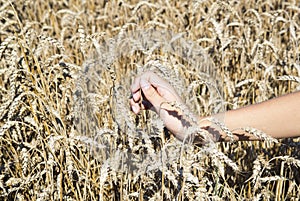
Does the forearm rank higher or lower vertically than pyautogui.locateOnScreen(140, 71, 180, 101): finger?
lower

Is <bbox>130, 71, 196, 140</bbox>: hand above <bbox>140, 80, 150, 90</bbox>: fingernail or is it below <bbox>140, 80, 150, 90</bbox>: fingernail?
below

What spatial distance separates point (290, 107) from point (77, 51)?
1309 millimetres

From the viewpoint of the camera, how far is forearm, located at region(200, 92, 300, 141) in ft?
3.96

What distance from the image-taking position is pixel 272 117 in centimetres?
123

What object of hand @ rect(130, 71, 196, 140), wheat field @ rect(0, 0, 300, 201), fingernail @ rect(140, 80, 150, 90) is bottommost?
wheat field @ rect(0, 0, 300, 201)

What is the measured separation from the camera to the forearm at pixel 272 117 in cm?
121

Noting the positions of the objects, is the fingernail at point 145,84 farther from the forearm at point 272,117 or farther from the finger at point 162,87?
the forearm at point 272,117

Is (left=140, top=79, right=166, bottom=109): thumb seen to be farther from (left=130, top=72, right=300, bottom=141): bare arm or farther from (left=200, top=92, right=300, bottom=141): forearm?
(left=200, top=92, right=300, bottom=141): forearm

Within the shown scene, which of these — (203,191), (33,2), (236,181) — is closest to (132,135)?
(203,191)

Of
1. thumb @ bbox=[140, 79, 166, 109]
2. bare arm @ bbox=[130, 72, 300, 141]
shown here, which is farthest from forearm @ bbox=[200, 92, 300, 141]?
thumb @ bbox=[140, 79, 166, 109]

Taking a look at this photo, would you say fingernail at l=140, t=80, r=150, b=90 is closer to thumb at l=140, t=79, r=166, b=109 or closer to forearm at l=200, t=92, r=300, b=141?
thumb at l=140, t=79, r=166, b=109

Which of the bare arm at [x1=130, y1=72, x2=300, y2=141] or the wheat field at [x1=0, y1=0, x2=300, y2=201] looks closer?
the bare arm at [x1=130, y1=72, x2=300, y2=141]

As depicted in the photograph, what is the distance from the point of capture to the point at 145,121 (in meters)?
1.54

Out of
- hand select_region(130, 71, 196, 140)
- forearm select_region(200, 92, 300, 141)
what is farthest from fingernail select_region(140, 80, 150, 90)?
forearm select_region(200, 92, 300, 141)
